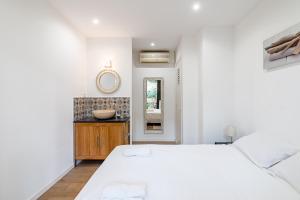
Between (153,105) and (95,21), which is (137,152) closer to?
(95,21)

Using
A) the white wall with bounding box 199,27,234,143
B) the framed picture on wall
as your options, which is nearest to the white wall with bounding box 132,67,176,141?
the white wall with bounding box 199,27,234,143

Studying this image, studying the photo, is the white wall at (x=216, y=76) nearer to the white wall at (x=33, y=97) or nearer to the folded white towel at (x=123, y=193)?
the white wall at (x=33, y=97)

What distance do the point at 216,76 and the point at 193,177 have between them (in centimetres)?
249

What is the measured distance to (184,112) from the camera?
4180 millimetres

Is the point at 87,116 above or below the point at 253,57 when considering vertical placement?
below

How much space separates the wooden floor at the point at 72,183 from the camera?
2.57 m

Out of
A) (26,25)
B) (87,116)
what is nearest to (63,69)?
(26,25)

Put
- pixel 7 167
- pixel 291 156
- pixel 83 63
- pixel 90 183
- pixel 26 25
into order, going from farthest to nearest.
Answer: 1. pixel 83 63
2. pixel 26 25
3. pixel 7 167
4. pixel 291 156
5. pixel 90 183

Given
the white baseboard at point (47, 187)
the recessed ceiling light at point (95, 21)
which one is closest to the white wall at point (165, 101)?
the recessed ceiling light at point (95, 21)

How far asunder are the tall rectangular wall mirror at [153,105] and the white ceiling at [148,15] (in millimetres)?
1762

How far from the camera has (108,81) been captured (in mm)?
4254

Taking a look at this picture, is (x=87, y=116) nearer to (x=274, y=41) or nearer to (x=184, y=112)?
(x=184, y=112)

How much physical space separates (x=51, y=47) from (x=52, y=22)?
371 mm

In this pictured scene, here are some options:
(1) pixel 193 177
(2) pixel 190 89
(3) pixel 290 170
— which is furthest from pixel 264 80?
(1) pixel 193 177
